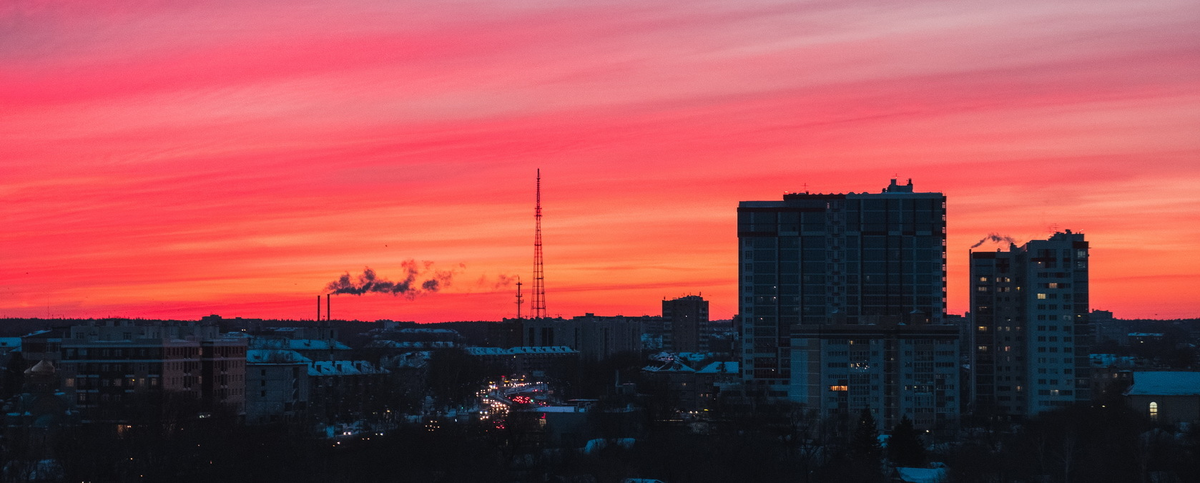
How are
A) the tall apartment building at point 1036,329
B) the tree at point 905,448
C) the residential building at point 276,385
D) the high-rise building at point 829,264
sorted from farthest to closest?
the high-rise building at point 829,264 < the residential building at point 276,385 < the tall apartment building at point 1036,329 < the tree at point 905,448

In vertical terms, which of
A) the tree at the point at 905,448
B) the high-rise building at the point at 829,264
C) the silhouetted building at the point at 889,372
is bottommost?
the tree at the point at 905,448

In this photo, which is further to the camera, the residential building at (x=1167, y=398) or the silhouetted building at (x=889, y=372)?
the residential building at (x=1167, y=398)

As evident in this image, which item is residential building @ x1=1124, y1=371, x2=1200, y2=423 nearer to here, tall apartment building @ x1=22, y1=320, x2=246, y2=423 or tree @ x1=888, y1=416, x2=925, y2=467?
tree @ x1=888, y1=416, x2=925, y2=467

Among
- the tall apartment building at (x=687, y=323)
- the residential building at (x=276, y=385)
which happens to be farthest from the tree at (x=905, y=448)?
the tall apartment building at (x=687, y=323)

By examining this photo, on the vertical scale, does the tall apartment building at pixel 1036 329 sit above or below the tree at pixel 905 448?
above

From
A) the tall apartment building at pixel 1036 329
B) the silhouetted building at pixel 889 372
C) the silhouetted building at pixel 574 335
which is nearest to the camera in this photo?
the silhouetted building at pixel 889 372

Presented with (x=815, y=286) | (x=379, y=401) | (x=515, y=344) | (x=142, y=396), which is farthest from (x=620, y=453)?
(x=515, y=344)

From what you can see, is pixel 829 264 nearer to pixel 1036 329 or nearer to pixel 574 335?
pixel 1036 329

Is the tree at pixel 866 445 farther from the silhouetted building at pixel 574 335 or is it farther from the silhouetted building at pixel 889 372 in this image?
the silhouetted building at pixel 574 335
